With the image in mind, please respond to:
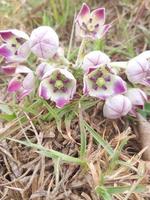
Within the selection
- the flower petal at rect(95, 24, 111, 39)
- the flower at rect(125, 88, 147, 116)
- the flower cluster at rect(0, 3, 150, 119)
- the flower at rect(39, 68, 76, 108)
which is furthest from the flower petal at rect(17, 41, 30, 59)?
the flower at rect(125, 88, 147, 116)

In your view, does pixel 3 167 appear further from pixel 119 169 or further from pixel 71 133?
pixel 119 169

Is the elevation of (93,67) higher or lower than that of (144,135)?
higher

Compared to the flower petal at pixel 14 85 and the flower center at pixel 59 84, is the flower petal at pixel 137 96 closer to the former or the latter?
the flower center at pixel 59 84

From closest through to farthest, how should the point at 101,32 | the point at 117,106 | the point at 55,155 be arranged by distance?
the point at 55,155
the point at 117,106
the point at 101,32

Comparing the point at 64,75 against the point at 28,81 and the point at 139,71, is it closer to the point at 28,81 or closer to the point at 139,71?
the point at 28,81

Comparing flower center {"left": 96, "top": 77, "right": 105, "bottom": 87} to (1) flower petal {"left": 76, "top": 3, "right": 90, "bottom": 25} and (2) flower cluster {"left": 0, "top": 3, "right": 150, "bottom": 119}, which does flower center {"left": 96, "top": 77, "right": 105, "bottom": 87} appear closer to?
(2) flower cluster {"left": 0, "top": 3, "right": 150, "bottom": 119}

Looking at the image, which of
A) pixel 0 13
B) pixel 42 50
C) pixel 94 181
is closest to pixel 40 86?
pixel 42 50

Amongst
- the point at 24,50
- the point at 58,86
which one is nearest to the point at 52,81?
the point at 58,86
